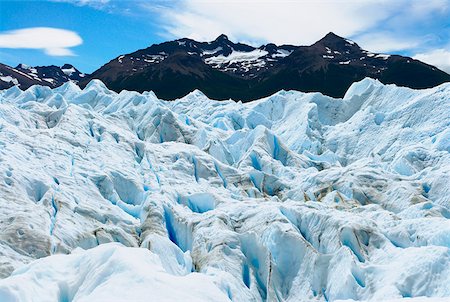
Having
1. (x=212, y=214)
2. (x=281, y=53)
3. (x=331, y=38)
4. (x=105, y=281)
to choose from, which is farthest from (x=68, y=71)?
(x=105, y=281)

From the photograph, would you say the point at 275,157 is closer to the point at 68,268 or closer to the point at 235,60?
the point at 68,268

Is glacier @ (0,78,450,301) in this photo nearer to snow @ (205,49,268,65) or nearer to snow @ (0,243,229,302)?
snow @ (0,243,229,302)

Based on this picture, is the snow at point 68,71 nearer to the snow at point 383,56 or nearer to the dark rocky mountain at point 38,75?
the dark rocky mountain at point 38,75

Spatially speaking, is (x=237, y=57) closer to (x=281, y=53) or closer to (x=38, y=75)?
(x=281, y=53)

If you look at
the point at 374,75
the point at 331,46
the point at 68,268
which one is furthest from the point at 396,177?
the point at 331,46

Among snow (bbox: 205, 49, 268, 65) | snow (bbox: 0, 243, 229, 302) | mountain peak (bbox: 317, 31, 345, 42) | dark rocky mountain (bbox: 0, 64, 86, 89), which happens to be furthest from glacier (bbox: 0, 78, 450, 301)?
mountain peak (bbox: 317, 31, 345, 42)

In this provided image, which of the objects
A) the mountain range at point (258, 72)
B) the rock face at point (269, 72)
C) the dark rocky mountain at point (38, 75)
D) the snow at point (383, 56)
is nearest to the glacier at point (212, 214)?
the rock face at point (269, 72)
